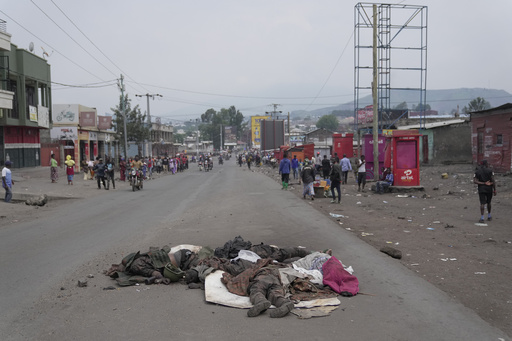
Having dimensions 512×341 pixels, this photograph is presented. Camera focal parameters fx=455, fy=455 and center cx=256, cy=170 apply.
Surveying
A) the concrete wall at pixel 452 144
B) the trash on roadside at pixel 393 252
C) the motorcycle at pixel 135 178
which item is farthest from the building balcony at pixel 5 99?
the concrete wall at pixel 452 144

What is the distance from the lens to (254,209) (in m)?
15.2

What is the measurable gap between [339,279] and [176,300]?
2.22 m

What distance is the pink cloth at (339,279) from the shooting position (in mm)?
6133

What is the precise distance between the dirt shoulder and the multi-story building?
24383 mm

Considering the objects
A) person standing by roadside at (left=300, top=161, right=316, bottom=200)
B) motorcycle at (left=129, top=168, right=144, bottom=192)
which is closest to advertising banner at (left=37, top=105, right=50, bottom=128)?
motorcycle at (left=129, top=168, right=144, bottom=192)

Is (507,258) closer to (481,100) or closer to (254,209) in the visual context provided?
(254,209)

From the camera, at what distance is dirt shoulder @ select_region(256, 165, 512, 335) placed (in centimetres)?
655

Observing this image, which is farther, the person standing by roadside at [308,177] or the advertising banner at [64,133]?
the advertising banner at [64,133]

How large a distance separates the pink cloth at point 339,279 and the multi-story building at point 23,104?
92.7 ft

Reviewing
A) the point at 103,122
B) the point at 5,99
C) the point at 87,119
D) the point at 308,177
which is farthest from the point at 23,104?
the point at 308,177

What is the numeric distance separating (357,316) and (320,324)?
53 centimetres

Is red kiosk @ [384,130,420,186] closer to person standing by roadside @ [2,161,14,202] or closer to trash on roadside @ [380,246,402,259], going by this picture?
trash on roadside @ [380,246,402,259]

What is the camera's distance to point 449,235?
35.4ft

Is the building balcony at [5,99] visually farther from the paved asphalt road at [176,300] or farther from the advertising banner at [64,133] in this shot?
the paved asphalt road at [176,300]
